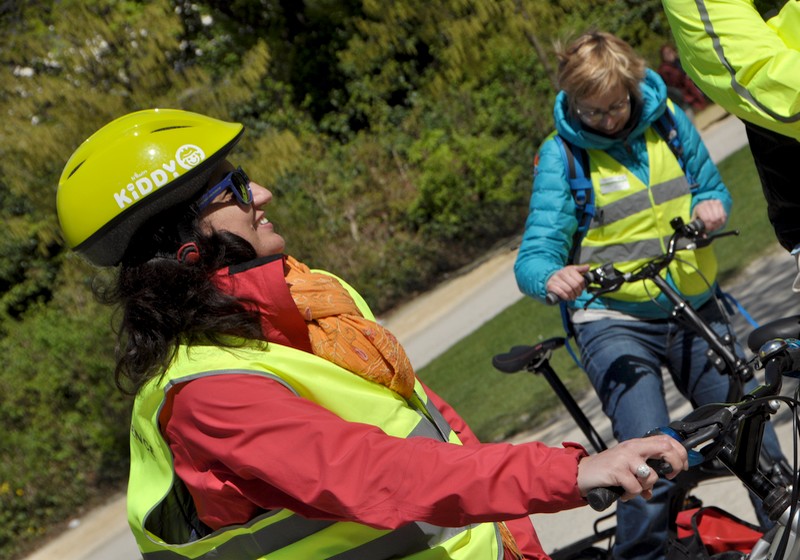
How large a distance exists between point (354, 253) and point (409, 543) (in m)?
15.2

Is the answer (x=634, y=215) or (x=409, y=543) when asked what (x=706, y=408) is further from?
(x=634, y=215)

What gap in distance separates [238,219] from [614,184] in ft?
6.17

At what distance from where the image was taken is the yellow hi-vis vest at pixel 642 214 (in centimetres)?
397

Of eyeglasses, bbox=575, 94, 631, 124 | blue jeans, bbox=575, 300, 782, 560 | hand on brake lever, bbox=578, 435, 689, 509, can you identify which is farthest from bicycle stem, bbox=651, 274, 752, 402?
hand on brake lever, bbox=578, 435, 689, 509

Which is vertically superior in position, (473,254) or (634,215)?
(634,215)

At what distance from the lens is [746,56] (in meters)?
2.57

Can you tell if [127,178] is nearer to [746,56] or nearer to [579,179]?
[746,56]

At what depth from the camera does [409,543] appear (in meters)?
2.32

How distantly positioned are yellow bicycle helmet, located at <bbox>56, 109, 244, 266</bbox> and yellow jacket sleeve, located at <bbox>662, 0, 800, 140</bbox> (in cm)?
125

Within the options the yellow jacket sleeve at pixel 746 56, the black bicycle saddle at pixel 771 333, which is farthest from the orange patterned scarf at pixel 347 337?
the yellow jacket sleeve at pixel 746 56

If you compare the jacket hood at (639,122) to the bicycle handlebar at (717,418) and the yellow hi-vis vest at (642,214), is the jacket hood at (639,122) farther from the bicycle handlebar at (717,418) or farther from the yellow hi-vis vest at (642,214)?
the bicycle handlebar at (717,418)

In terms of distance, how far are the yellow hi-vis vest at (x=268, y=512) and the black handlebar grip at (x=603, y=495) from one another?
501mm

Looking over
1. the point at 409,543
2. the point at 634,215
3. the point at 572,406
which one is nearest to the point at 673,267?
the point at 634,215

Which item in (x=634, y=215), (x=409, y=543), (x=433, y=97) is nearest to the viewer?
(x=409, y=543)
